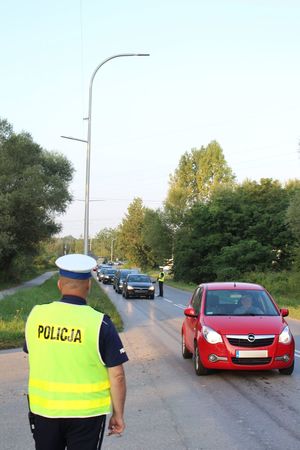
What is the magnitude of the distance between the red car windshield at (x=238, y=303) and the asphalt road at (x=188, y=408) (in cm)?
99

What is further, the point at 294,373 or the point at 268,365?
the point at 294,373

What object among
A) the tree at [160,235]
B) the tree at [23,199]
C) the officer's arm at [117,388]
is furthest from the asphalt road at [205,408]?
the tree at [160,235]

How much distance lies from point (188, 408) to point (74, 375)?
13.6 feet

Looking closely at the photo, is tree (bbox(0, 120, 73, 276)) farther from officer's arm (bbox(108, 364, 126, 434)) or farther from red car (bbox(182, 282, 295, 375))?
officer's arm (bbox(108, 364, 126, 434))

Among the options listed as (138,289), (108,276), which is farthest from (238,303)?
(108,276)

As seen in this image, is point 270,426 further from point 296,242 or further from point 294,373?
point 296,242

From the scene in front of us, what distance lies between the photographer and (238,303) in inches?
389

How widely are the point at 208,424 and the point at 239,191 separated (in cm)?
4987

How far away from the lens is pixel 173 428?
5973 mm

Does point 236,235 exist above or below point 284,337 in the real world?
above

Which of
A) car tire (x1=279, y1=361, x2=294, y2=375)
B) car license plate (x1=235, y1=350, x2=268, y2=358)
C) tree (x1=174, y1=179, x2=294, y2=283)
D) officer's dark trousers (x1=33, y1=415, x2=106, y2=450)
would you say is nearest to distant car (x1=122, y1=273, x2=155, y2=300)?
tree (x1=174, y1=179, x2=294, y2=283)

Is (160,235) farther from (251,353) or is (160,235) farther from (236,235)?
(251,353)

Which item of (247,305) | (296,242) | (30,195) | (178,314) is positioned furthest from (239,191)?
(247,305)

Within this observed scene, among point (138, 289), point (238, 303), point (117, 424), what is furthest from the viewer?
point (138, 289)
